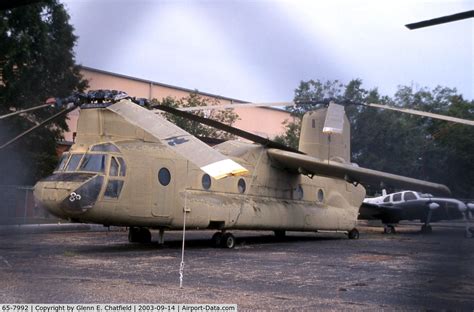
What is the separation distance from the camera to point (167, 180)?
48.1ft

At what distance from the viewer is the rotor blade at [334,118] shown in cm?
1356

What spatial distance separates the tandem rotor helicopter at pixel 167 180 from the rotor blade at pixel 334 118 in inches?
1.0

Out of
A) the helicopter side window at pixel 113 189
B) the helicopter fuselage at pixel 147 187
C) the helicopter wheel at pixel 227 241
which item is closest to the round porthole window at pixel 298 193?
the helicopter fuselage at pixel 147 187

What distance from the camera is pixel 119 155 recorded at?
45.3ft

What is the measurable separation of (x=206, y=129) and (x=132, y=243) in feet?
54.9

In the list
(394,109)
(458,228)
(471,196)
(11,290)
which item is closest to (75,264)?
(11,290)

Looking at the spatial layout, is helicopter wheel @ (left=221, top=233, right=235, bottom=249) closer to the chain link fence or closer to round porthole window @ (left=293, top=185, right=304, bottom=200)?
round porthole window @ (left=293, top=185, right=304, bottom=200)

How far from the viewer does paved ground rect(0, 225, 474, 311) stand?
726 cm

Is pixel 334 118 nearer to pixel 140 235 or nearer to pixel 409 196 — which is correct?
pixel 140 235

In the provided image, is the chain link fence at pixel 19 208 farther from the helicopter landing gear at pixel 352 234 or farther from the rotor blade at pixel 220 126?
the helicopter landing gear at pixel 352 234

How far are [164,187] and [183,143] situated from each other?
5.95 meters

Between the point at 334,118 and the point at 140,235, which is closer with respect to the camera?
the point at 334,118

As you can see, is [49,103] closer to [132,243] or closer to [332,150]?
[132,243]
